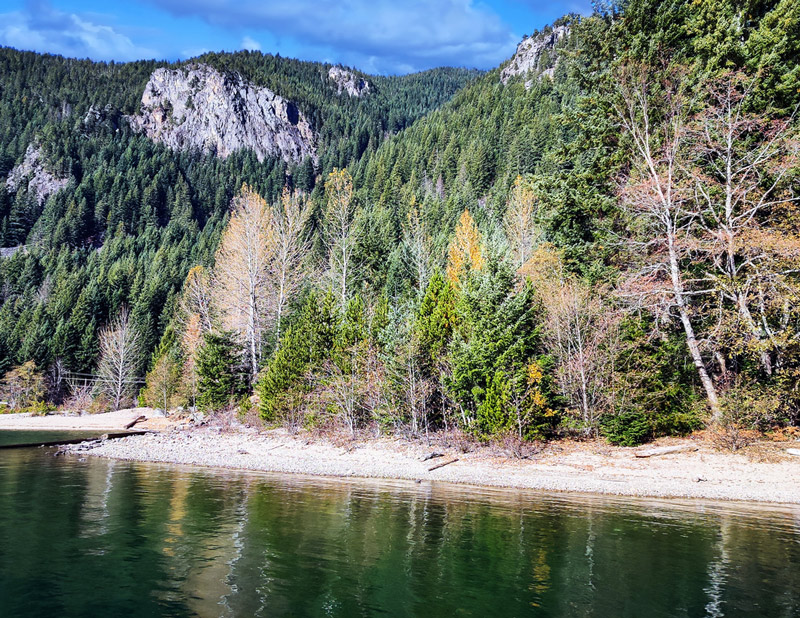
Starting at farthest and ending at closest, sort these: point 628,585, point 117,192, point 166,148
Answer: point 166,148 < point 117,192 < point 628,585

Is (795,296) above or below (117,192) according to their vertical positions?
below

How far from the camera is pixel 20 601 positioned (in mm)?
7969

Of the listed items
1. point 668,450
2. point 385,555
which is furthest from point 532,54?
point 385,555

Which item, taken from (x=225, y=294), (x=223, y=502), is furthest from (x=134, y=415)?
(x=223, y=502)

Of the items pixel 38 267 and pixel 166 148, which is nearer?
pixel 38 267

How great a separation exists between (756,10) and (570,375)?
19818mm

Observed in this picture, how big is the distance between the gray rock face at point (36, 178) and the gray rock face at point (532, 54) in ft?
458

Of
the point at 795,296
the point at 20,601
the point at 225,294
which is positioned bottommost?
the point at 20,601

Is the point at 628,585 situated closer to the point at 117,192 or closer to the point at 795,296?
the point at 795,296

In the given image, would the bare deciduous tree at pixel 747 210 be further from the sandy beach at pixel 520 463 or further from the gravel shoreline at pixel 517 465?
the gravel shoreline at pixel 517 465

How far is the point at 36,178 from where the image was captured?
524 feet

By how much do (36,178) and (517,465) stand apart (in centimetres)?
18854

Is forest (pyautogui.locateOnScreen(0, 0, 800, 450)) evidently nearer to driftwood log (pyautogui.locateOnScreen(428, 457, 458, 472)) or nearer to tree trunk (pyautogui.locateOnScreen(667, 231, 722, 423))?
tree trunk (pyautogui.locateOnScreen(667, 231, 722, 423))

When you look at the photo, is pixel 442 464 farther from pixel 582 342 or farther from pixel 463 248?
pixel 463 248
